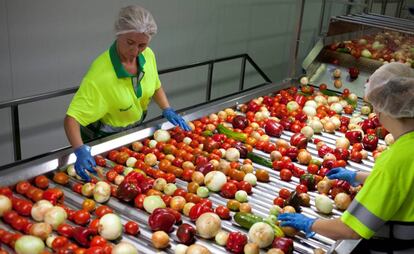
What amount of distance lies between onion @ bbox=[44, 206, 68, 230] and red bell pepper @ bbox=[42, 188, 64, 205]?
0.14 m

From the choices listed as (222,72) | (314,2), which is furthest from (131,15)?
(314,2)

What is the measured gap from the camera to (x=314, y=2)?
1005 centimetres

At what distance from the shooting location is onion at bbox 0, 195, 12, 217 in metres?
2.36

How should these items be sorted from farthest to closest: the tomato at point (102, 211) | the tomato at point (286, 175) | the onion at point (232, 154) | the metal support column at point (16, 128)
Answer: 1. the metal support column at point (16, 128)
2. the onion at point (232, 154)
3. the tomato at point (286, 175)
4. the tomato at point (102, 211)

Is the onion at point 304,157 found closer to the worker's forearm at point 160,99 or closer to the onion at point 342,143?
the onion at point 342,143

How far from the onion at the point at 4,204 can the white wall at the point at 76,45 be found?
237 cm

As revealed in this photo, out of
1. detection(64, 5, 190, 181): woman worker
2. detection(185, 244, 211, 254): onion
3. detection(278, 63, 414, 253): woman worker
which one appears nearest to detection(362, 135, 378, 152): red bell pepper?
detection(278, 63, 414, 253): woman worker

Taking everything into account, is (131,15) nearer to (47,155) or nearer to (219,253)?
(47,155)

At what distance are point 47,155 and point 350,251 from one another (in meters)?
1.84

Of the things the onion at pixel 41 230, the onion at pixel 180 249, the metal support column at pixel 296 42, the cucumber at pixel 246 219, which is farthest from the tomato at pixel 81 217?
the metal support column at pixel 296 42

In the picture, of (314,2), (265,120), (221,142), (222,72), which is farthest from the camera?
(314,2)

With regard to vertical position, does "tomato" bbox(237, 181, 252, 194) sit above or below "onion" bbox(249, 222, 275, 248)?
below

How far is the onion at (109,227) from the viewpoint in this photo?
7.55 ft

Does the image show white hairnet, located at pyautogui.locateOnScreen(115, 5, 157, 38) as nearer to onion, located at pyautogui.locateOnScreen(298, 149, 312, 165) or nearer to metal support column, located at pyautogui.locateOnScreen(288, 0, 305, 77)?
onion, located at pyautogui.locateOnScreen(298, 149, 312, 165)
